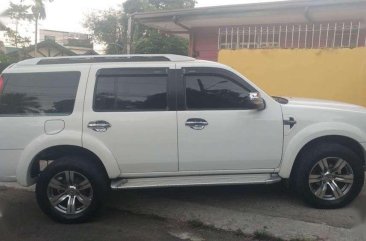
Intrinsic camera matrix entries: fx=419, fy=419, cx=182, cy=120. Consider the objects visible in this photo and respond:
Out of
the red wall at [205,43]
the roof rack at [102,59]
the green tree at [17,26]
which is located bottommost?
the roof rack at [102,59]

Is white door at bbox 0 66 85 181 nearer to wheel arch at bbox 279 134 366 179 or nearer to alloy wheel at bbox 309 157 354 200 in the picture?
wheel arch at bbox 279 134 366 179

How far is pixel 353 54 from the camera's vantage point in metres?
8.02

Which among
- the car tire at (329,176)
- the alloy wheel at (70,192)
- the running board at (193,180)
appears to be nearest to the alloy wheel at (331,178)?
the car tire at (329,176)

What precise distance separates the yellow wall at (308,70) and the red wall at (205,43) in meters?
2.59

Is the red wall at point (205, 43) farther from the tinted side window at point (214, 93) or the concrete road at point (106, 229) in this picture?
the concrete road at point (106, 229)

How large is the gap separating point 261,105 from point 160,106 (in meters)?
1.16

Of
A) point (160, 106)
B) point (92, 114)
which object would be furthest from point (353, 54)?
point (92, 114)

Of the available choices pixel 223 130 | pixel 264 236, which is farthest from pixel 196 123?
pixel 264 236

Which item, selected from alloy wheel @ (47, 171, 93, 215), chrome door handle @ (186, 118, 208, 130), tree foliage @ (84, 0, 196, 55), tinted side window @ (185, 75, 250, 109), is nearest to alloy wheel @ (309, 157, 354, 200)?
tinted side window @ (185, 75, 250, 109)

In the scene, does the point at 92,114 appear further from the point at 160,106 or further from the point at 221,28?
the point at 221,28

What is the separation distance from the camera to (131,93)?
482cm

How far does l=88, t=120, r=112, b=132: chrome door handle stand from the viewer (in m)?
4.68

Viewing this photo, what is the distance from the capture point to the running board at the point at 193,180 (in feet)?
15.8

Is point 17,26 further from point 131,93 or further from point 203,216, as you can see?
point 203,216
